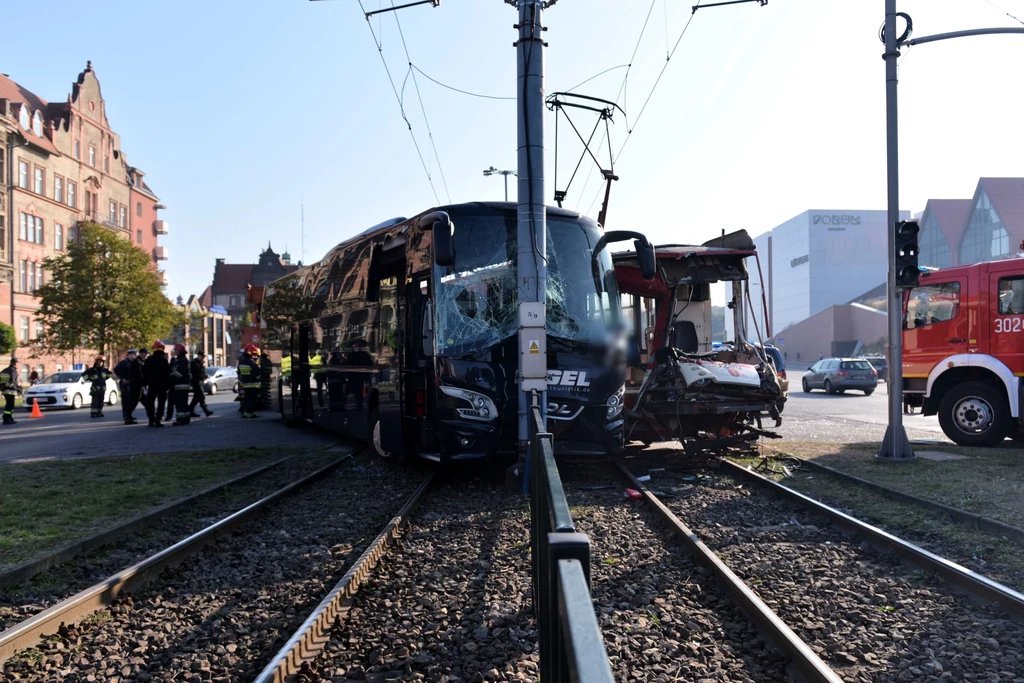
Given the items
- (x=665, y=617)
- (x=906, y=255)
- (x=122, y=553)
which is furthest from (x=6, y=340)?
(x=665, y=617)

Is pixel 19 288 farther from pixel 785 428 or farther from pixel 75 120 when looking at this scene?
pixel 785 428

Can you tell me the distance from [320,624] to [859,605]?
324 centimetres

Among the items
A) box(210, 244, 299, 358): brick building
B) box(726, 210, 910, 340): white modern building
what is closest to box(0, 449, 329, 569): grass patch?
box(726, 210, 910, 340): white modern building

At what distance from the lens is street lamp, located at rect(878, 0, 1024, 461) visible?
1110cm

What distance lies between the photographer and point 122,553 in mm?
6574

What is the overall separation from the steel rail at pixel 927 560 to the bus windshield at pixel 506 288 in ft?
9.88

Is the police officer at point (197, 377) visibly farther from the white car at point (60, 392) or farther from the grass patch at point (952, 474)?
the grass patch at point (952, 474)

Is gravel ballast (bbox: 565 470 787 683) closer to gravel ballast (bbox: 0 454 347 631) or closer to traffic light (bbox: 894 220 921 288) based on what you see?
gravel ballast (bbox: 0 454 347 631)

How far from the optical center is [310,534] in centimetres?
726

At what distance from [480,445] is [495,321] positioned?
145 centimetres

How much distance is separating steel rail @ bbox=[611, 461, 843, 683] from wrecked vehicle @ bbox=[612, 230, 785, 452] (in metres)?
4.15

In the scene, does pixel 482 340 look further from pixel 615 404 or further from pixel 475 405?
pixel 615 404

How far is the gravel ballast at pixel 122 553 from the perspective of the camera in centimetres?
521

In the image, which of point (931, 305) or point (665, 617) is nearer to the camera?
point (665, 617)
